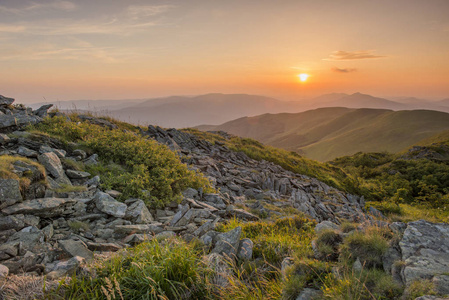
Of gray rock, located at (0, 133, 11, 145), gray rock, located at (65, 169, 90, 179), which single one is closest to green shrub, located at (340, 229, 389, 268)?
gray rock, located at (65, 169, 90, 179)

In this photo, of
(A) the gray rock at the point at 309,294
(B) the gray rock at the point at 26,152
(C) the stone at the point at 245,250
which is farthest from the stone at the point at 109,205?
(A) the gray rock at the point at 309,294

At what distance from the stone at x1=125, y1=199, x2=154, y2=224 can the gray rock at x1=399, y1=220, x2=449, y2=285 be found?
20.0 feet

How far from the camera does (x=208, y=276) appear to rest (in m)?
4.45

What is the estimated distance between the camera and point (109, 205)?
23.4ft

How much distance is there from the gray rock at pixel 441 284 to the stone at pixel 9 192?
27.2 feet

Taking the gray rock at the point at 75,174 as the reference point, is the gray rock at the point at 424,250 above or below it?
below

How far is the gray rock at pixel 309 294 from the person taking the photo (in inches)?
147

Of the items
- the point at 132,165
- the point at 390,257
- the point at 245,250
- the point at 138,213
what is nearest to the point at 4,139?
the point at 132,165

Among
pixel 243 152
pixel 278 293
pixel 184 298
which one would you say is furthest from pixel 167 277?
pixel 243 152

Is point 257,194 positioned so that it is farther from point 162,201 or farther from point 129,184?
point 129,184

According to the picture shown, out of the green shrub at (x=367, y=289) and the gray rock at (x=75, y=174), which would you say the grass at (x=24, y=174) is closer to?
the gray rock at (x=75, y=174)

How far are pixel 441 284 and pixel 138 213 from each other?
661 cm

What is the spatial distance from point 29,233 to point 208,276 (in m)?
4.20

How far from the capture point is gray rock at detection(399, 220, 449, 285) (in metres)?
3.68
